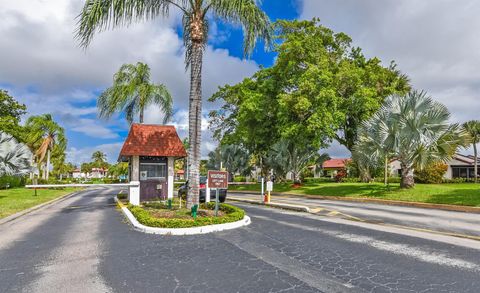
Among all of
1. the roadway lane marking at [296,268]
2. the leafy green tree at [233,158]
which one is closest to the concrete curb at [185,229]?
the roadway lane marking at [296,268]

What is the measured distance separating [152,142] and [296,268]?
43.0 ft

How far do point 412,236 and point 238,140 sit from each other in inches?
1047

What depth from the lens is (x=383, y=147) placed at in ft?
65.3

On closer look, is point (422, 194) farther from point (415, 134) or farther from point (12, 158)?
point (12, 158)

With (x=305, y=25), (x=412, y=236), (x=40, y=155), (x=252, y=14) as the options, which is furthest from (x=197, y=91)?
(x=40, y=155)

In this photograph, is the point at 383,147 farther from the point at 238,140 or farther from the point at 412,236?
the point at 238,140

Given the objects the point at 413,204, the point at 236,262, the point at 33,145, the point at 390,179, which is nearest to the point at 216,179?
the point at 236,262

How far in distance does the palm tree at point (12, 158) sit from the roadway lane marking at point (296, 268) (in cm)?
2070

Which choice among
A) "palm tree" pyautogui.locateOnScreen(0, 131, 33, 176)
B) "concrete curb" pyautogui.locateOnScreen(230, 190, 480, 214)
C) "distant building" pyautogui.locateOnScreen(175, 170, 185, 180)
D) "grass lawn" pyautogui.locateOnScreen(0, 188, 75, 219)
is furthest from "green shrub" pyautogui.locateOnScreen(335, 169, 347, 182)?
"distant building" pyautogui.locateOnScreen(175, 170, 185, 180)

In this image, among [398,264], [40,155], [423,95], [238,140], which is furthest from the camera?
[40,155]

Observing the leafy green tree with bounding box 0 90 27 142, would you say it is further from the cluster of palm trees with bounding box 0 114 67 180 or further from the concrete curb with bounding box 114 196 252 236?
the concrete curb with bounding box 114 196 252 236

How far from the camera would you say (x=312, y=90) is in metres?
24.8

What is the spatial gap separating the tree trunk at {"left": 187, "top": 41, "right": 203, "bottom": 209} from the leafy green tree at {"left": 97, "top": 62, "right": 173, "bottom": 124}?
11.1m

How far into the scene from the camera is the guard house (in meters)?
16.8
